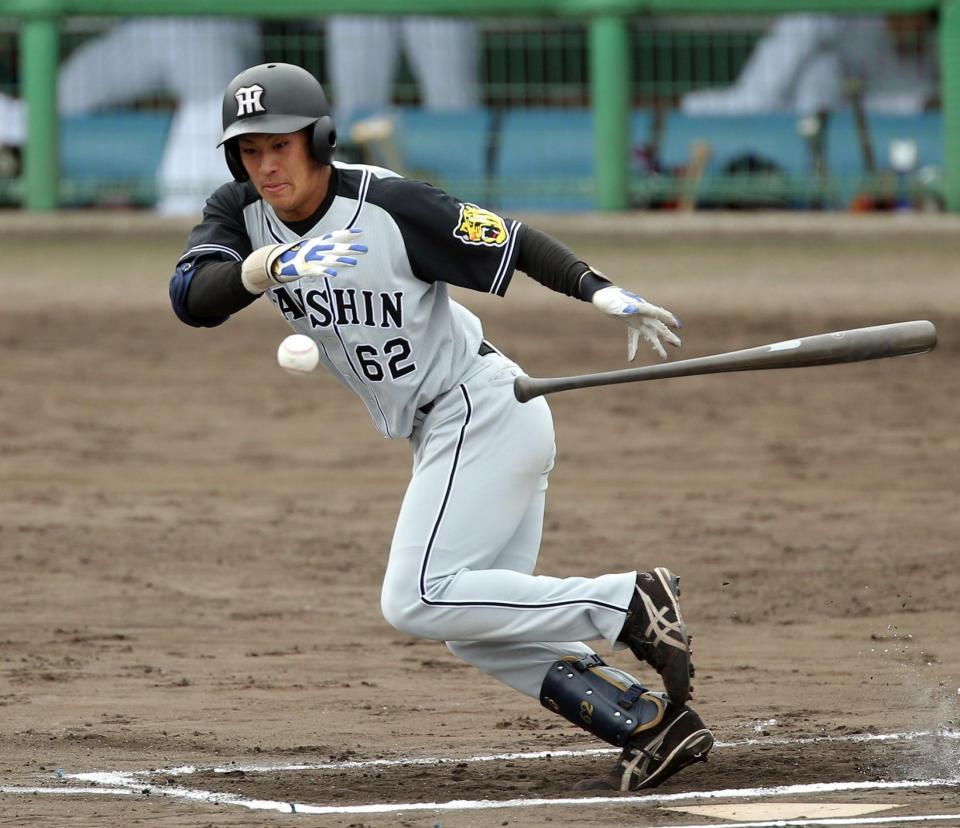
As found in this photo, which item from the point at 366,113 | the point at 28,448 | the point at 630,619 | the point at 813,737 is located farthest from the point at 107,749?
the point at 366,113

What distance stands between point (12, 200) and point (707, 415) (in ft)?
22.9

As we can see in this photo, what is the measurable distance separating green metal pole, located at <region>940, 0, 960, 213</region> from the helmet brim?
10.1m

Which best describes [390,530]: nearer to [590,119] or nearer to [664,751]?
[664,751]

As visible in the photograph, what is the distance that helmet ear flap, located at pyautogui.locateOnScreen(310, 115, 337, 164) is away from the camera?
13.7 ft

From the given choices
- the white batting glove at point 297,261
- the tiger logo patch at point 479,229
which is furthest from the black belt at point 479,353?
the white batting glove at point 297,261

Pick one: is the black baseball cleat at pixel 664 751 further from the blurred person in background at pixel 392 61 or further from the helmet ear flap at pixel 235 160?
the blurred person in background at pixel 392 61

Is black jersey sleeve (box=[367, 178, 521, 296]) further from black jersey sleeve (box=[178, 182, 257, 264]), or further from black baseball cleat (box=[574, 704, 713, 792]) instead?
black baseball cleat (box=[574, 704, 713, 792])

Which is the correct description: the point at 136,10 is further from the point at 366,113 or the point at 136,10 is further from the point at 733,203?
the point at 733,203

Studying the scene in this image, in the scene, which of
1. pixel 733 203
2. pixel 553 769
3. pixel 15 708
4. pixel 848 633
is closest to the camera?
pixel 553 769

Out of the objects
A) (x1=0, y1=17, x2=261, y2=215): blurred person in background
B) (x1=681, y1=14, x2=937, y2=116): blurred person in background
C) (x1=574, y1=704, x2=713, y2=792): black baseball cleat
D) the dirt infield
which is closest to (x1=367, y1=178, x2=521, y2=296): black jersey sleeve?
(x1=574, y1=704, x2=713, y2=792): black baseball cleat

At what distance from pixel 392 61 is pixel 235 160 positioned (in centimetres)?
1014

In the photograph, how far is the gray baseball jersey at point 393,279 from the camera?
166 inches

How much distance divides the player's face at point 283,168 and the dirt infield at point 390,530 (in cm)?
139

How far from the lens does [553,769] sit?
454 centimetres
